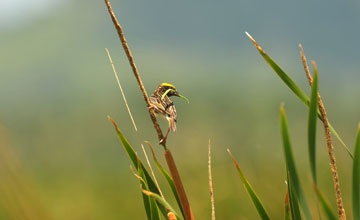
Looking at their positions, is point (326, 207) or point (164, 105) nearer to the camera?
point (326, 207)

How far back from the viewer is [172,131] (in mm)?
773

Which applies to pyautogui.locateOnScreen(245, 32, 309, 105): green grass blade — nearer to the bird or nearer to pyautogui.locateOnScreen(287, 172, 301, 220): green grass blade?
pyautogui.locateOnScreen(287, 172, 301, 220): green grass blade

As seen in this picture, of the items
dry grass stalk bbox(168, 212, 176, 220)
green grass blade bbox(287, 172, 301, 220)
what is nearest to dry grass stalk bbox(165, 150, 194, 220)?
dry grass stalk bbox(168, 212, 176, 220)

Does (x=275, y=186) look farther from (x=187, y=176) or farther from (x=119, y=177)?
(x=119, y=177)

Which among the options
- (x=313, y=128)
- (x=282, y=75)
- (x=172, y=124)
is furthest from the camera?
(x=172, y=124)

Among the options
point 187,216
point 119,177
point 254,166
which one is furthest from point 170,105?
point 119,177

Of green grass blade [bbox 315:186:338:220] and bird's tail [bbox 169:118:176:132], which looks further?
bird's tail [bbox 169:118:176:132]

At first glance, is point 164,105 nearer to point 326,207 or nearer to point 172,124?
point 172,124

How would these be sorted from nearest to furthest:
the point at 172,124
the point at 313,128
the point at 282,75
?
1. the point at 313,128
2. the point at 282,75
3. the point at 172,124

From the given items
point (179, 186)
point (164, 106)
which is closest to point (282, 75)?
point (179, 186)

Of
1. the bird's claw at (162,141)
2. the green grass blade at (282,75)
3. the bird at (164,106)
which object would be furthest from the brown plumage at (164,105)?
the green grass blade at (282,75)

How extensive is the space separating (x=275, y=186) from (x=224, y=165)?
0.75m

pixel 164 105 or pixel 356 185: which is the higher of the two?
pixel 164 105

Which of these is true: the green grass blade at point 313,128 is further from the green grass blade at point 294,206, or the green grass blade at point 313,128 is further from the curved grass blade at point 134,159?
the curved grass blade at point 134,159
